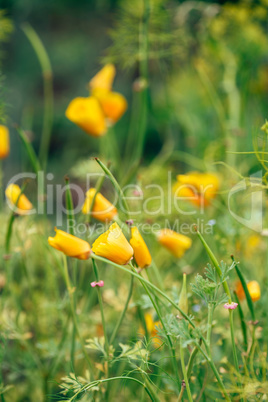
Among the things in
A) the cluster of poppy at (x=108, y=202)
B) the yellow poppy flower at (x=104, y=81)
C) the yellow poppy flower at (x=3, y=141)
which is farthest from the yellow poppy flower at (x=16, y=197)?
the yellow poppy flower at (x=104, y=81)

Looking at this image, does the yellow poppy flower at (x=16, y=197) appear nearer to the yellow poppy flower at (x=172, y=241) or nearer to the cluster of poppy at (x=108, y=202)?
the cluster of poppy at (x=108, y=202)

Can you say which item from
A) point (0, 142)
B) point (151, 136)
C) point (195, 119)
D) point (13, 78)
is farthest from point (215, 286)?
point (13, 78)

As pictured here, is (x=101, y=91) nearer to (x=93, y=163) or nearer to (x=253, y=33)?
(x=93, y=163)

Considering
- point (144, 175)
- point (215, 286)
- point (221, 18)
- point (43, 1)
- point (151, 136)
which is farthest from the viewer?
point (151, 136)

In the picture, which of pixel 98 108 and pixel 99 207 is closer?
pixel 99 207

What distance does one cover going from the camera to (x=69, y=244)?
31 cm

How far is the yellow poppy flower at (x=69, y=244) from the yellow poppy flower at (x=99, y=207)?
0.05m

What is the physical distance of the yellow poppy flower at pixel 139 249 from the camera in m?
0.31

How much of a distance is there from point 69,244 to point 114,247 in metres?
0.04

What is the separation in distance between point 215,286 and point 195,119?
545mm

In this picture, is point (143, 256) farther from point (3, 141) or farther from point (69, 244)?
point (3, 141)

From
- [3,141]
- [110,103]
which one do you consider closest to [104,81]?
[110,103]

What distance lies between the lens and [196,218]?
519 mm

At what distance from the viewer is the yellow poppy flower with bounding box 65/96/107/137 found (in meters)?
0.52
